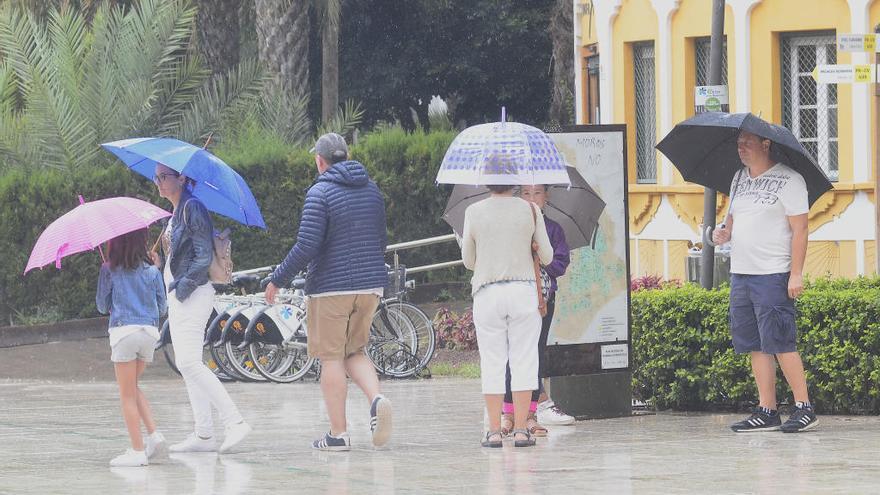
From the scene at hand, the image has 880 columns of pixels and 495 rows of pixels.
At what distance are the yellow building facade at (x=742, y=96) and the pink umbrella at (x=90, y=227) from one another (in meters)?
10.3

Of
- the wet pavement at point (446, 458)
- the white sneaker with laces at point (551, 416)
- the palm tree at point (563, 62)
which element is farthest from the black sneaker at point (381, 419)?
the palm tree at point (563, 62)

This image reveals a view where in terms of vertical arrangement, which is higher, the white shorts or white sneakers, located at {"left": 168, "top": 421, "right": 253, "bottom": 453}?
the white shorts

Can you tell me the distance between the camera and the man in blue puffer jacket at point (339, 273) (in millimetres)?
10156

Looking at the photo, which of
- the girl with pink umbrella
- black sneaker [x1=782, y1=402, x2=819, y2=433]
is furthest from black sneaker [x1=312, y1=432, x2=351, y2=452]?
black sneaker [x1=782, y1=402, x2=819, y2=433]

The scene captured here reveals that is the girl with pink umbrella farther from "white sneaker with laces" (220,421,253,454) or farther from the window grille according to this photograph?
the window grille

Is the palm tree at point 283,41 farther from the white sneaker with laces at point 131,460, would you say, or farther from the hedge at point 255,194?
the white sneaker with laces at point 131,460

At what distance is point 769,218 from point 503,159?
1735 millimetres

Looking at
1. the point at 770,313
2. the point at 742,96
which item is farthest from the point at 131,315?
the point at 742,96

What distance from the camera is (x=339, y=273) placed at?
10.2m

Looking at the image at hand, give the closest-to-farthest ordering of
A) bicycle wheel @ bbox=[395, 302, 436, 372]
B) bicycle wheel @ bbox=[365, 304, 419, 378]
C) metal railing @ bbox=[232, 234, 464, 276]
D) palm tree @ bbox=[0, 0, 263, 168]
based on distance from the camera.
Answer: bicycle wheel @ bbox=[365, 304, 419, 378], bicycle wheel @ bbox=[395, 302, 436, 372], metal railing @ bbox=[232, 234, 464, 276], palm tree @ bbox=[0, 0, 263, 168]

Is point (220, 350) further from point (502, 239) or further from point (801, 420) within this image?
point (801, 420)

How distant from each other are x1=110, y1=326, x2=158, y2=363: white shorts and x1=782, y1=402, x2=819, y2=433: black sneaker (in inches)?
152

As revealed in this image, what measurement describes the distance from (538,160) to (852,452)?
2.44 m

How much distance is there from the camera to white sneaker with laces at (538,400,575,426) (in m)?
11.5
